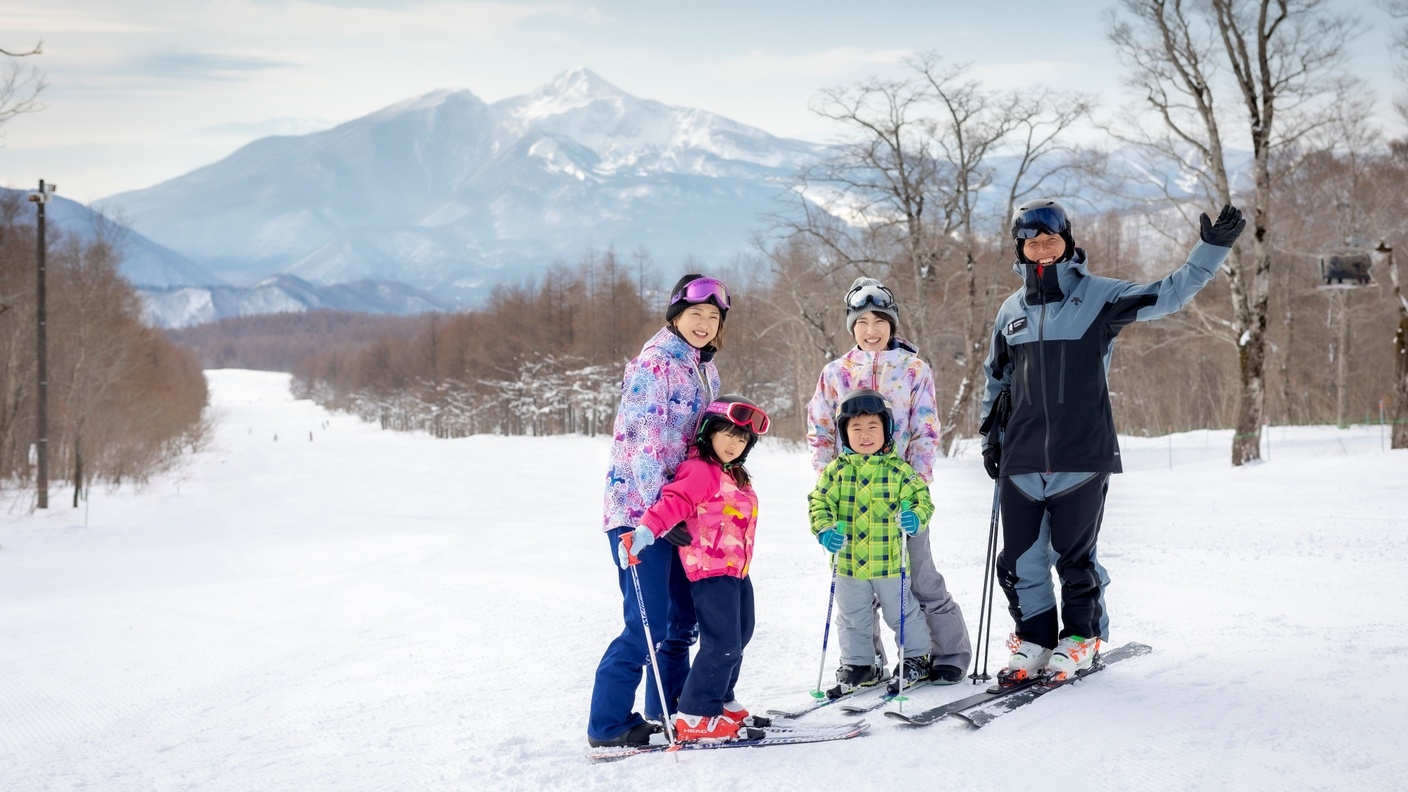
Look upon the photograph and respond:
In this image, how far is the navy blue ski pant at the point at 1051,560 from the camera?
401 centimetres

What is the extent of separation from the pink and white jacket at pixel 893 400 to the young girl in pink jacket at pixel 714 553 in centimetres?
67

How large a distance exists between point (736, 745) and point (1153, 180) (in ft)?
51.9

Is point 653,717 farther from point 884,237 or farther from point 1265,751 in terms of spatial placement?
point 884,237

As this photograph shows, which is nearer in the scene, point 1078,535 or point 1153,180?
point 1078,535

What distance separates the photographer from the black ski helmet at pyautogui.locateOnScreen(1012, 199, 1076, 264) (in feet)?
13.5

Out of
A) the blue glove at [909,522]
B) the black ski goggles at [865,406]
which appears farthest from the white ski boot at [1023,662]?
the black ski goggles at [865,406]

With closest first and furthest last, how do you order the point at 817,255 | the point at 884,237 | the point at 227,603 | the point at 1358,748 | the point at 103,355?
the point at 1358,748 → the point at 227,603 → the point at 884,237 → the point at 817,255 → the point at 103,355

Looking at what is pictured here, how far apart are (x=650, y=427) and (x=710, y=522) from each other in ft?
1.50

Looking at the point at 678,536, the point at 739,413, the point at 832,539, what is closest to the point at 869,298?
the point at 739,413

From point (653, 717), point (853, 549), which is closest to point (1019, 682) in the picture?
point (853, 549)

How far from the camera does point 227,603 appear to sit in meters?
8.35

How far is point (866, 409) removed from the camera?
4059mm

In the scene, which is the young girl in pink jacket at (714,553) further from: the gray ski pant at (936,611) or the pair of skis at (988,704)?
the gray ski pant at (936,611)

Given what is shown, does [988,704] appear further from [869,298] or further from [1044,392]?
[869,298]
